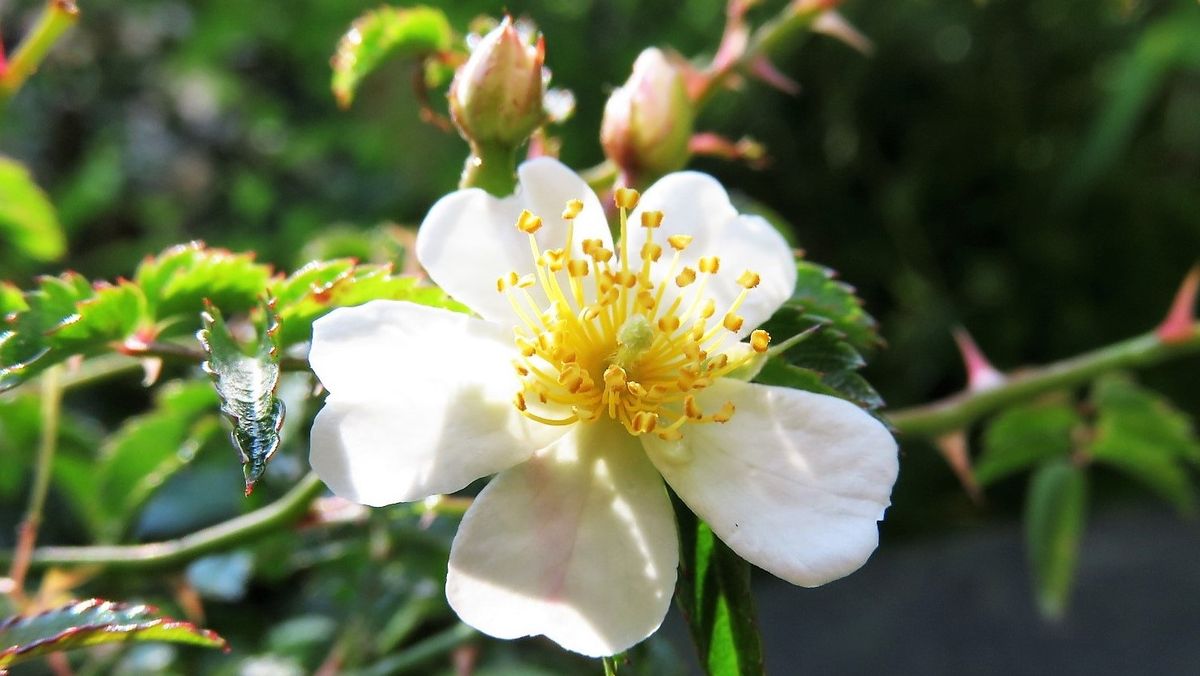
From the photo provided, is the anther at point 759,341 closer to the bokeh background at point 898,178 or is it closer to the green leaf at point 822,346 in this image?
the green leaf at point 822,346

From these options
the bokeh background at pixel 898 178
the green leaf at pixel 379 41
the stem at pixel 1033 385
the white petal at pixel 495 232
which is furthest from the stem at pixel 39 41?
the bokeh background at pixel 898 178

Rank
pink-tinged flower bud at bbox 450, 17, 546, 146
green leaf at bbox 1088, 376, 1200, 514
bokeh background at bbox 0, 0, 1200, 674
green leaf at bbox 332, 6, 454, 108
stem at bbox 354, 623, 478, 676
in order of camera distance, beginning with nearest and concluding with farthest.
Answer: pink-tinged flower bud at bbox 450, 17, 546, 146 < green leaf at bbox 332, 6, 454, 108 < stem at bbox 354, 623, 478, 676 < green leaf at bbox 1088, 376, 1200, 514 < bokeh background at bbox 0, 0, 1200, 674

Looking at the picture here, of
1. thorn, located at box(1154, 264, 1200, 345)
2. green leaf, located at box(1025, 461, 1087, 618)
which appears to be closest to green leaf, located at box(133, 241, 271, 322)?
thorn, located at box(1154, 264, 1200, 345)

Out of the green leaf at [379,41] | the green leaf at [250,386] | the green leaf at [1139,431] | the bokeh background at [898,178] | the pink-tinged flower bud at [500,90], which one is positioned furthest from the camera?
the bokeh background at [898,178]

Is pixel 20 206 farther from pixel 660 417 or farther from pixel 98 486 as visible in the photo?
pixel 660 417

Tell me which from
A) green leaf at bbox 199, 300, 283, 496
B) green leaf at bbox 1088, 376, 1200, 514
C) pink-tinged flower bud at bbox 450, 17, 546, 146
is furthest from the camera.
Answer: green leaf at bbox 1088, 376, 1200, 514

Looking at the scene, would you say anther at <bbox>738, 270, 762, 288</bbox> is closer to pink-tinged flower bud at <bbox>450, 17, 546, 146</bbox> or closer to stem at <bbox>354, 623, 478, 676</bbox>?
pink-tinged flower bud at <bbox>450, 17, 546, 146</bbox>

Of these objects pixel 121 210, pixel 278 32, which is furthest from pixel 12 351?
pixel 121 210
